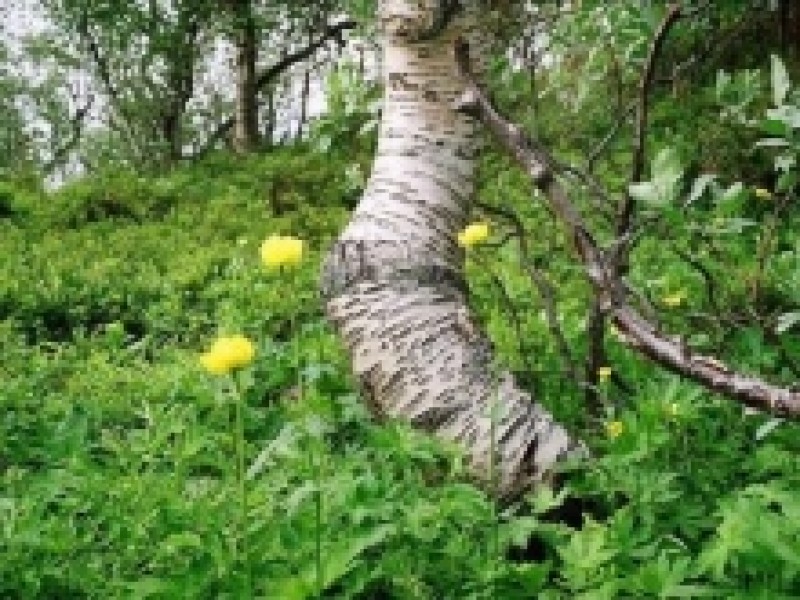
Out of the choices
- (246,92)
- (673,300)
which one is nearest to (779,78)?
(673,300)

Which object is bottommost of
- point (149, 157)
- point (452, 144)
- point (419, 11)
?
point (149, 157)

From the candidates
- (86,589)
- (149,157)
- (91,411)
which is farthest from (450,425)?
(149,157)

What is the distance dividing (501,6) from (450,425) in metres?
1.90

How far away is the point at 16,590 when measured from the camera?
2.16 metres

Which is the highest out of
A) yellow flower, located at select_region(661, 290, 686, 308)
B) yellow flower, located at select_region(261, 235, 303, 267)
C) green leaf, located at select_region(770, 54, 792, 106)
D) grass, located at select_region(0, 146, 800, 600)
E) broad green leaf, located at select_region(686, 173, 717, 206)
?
green leaf, located at select_region(770, 54, 792, 106)

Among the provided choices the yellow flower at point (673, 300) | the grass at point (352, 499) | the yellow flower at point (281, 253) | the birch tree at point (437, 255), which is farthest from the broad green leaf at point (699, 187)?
the yellow flower at point (673, 300)

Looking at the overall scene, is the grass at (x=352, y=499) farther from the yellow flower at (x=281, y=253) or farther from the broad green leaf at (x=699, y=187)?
the broad green leaf at (x=699, y=187)

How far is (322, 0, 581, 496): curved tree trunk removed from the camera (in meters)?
2.61

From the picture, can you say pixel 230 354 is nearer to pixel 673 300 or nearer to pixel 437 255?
pixel 437 255

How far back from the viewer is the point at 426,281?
298cm

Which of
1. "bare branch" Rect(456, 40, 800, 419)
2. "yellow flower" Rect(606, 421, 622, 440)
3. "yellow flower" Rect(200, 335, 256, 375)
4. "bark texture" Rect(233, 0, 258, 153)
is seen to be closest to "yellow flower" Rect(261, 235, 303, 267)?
"yellow flower" Rect(200, 335, 256, 375)

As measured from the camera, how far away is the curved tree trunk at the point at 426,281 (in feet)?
8.55

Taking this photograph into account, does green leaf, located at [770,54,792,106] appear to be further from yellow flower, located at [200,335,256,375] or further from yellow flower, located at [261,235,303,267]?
yellow flower, located at [200,335,256,375]

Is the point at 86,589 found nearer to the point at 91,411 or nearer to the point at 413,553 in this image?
the point at 413,553
